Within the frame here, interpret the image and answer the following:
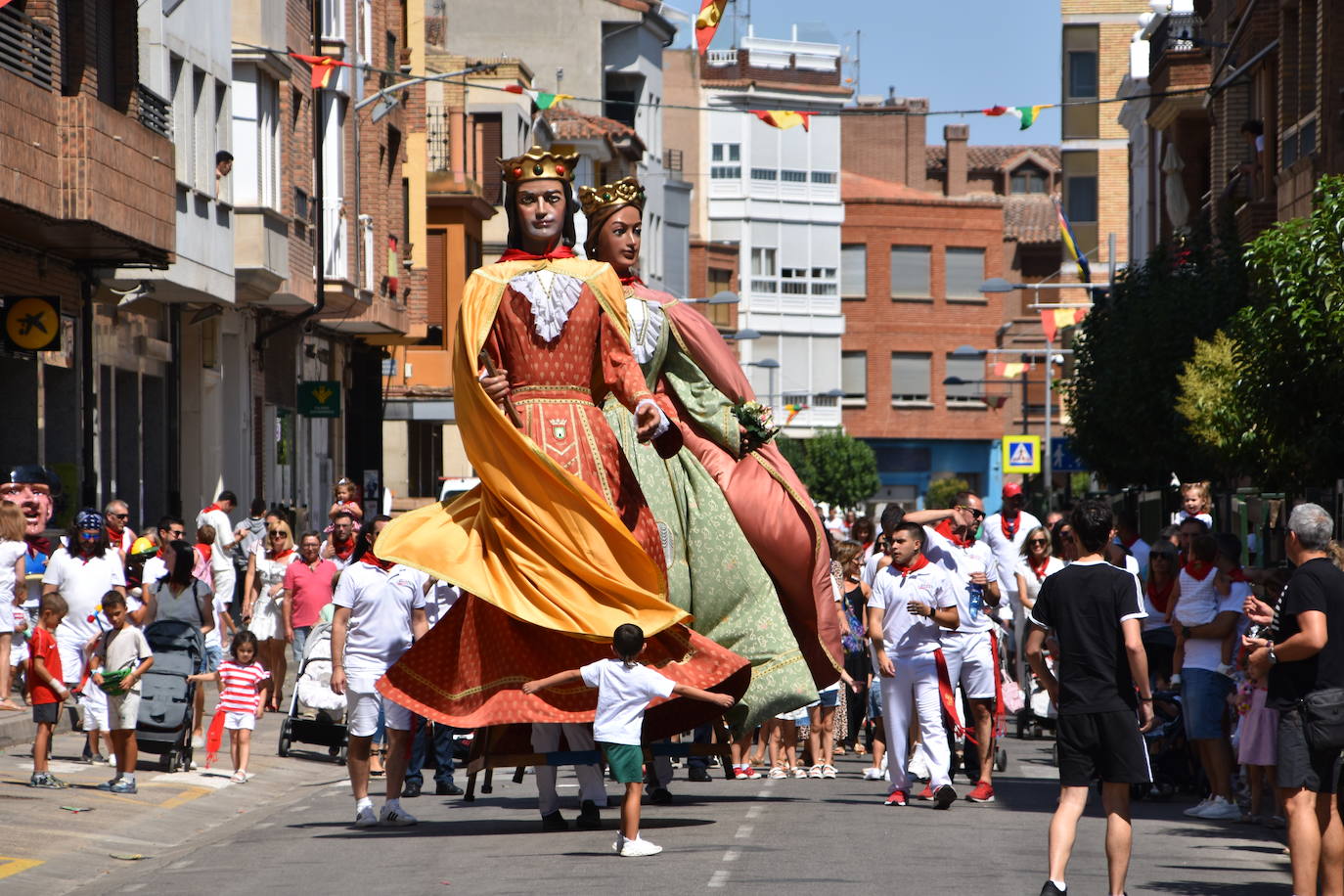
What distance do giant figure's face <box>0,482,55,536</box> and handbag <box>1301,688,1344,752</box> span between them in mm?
13261

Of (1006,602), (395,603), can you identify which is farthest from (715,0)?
(395,603)

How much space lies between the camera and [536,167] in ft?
41.0

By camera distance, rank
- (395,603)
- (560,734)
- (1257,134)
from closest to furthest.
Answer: (560,734)
(395,603)
(1257,134)

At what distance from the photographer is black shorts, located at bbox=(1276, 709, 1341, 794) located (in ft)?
31.0

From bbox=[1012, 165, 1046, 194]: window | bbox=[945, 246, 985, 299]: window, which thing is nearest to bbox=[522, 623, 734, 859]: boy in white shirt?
bbox=[945, 246, 985, 299]: window

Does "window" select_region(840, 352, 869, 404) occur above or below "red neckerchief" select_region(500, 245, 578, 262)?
above

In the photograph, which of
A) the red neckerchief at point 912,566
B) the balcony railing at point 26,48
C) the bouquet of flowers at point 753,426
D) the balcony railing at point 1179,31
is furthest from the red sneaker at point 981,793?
the balcony railing at point 1179,31

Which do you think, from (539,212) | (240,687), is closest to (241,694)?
(240,687)

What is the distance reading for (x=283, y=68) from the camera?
31219 millimetres

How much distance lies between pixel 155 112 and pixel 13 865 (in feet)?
49.5

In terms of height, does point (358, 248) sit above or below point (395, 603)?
above

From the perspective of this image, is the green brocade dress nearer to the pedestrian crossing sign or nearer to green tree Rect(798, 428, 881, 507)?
the pedestrian crossing sign

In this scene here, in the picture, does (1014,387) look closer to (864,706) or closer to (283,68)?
(283,68)

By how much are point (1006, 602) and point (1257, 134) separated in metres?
15.2
